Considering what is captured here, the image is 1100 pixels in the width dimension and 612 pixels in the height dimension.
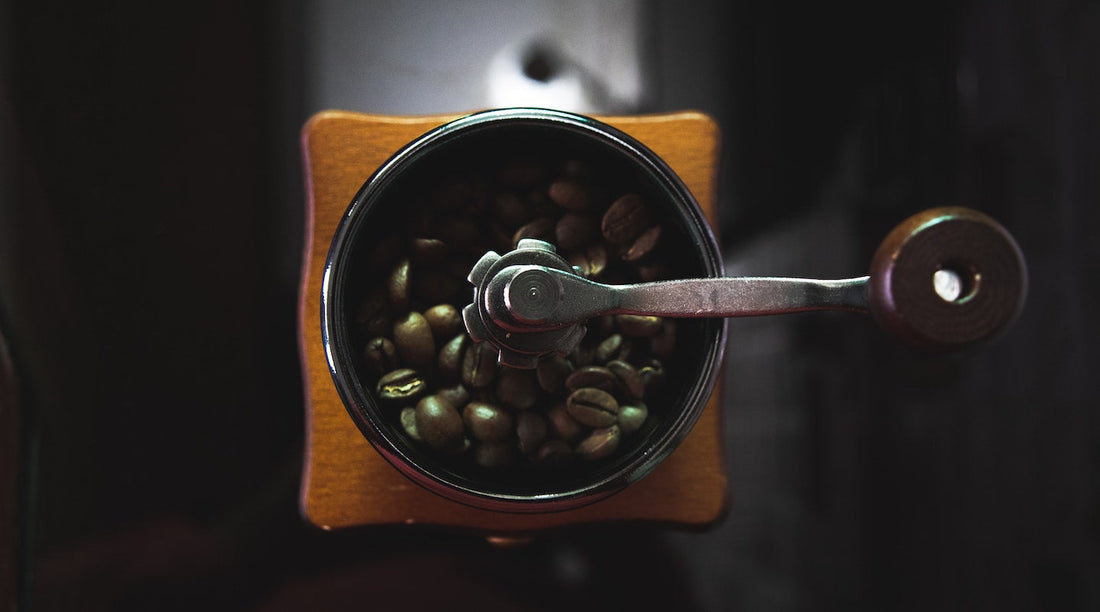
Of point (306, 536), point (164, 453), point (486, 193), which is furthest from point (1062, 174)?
point (164, 453)

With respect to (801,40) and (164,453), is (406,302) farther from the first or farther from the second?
(801,40)

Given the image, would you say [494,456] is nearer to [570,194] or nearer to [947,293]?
[570,194]

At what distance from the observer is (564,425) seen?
1.64 ft

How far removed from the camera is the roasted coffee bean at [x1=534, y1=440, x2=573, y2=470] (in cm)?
49

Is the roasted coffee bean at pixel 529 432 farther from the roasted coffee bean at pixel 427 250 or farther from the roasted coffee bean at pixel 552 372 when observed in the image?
the roasted coffee bean at pixel 427 250

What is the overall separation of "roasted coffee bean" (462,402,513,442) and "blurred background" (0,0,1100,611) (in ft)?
0.87

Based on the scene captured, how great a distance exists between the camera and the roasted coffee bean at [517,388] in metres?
0.50

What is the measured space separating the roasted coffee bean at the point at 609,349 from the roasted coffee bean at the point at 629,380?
0.01m

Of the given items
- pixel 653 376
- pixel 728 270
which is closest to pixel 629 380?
pixel 653 376

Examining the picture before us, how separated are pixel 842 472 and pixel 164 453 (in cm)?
71

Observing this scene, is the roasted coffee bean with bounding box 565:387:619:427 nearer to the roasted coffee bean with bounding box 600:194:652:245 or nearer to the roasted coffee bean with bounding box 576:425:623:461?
the roasted coffee bean with bounding box 576:425:623:461

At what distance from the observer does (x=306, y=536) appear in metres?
0.72

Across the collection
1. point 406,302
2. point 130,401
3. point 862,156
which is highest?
point 862,156

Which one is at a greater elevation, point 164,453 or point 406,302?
point 406,302
